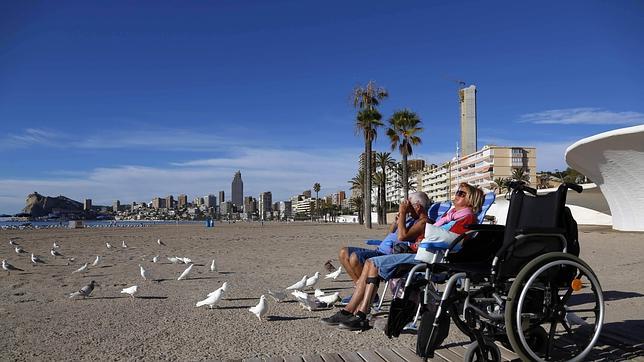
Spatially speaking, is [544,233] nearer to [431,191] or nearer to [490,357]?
[490,357]

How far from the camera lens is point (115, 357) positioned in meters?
3.61

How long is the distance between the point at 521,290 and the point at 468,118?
155718mm

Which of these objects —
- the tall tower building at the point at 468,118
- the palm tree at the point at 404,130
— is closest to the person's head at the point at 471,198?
the palm tree at the point at 404,130

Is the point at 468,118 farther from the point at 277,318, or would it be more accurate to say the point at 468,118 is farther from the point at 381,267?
the point at 381,267

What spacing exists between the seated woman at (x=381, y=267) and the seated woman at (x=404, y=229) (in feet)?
Answer: 1.50

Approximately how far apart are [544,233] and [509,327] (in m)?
0.68

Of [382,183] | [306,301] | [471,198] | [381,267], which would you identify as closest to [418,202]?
[471,198]

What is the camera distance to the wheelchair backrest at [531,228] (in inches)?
120

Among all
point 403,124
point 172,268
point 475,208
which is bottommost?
point 172,268

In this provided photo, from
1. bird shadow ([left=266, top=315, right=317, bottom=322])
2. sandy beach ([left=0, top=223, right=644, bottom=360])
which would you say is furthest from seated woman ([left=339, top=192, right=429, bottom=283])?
bird shadow ([left=266, top=315, right=317, bottom=322])

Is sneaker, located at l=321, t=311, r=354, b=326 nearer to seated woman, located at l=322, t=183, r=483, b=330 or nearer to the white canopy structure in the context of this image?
seated woman, located at l=322, t=183, r=483, b=330

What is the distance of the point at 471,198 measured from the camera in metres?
4.07

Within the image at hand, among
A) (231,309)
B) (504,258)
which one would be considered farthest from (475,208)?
(231,309)

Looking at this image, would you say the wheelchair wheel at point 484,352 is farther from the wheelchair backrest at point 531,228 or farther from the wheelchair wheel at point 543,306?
the wheelchair backrest at point 531,228
